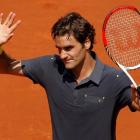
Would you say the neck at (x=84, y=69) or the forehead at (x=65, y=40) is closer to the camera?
the forehead at (x=65, y=40)

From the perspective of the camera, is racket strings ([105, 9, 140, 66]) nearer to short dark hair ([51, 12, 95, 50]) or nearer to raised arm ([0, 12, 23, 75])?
short dark hair ([51, 12, 95, 50])

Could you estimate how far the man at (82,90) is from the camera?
12.0 feet

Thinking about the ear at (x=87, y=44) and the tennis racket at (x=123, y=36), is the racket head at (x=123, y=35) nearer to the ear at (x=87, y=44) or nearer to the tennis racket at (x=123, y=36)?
the tennis racket at (x=123, y=36)

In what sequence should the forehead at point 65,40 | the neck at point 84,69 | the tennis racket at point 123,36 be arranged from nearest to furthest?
the forehead at point 65,40
the neck at point 84,69
the tennis racket at point 123,36

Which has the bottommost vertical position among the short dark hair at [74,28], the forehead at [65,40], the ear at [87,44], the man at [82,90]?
the man at [82,90]

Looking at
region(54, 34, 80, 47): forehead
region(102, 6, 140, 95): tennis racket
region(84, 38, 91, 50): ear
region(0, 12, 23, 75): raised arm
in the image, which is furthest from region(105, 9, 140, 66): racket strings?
region(0, 12, 23, 75): raised arm

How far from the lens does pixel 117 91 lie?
12.1 feet

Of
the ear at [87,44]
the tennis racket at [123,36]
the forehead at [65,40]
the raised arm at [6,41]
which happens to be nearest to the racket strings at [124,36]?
the tennis racket at [123,36]

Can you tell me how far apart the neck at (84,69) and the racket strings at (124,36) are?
0.44 meters

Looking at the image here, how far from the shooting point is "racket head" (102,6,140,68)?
4191 millimetres

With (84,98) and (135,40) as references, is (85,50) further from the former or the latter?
(135,40)

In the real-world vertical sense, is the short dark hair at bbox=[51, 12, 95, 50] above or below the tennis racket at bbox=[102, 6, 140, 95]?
above

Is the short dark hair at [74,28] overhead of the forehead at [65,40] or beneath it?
overhead

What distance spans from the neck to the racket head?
401mm
